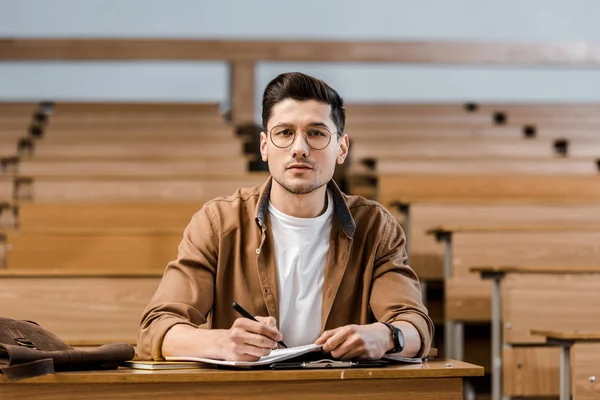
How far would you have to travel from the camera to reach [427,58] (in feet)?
7.71

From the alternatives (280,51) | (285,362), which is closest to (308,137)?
(285,362)

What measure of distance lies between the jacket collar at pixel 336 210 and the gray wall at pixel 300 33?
1502 mm

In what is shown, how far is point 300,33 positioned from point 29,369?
1.82m

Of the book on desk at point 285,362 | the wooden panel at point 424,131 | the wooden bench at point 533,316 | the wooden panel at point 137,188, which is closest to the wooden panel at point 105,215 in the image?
the wooden panel at point 137,188

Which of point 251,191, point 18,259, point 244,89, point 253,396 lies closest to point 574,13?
point 244,89

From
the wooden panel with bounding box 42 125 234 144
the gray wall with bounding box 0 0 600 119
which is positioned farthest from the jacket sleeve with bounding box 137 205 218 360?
the gray wall with bounding box 0 0 600 119

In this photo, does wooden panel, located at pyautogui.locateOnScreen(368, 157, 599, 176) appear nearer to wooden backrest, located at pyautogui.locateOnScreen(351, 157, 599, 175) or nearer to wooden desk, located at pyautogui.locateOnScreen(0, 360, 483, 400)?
wooden backrest, located at pyautogui.locateOnScreen(351, 157, 599, 175)

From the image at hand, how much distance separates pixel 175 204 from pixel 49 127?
0.79 meters

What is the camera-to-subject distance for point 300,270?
0.84m

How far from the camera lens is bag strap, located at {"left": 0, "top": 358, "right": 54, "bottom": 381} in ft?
2.02

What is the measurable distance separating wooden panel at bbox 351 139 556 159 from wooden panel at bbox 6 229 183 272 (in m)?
0.68

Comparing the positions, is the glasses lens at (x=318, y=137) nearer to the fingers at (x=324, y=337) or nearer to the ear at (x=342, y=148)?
the ear at (x=342, y=148)

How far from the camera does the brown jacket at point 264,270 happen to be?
32.1 inches

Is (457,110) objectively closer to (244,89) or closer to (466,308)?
(244,89)
